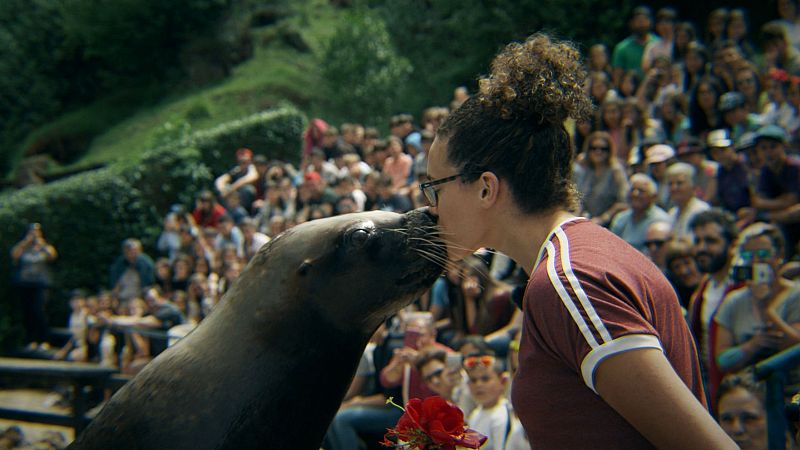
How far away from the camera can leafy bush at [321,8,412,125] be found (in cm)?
2050

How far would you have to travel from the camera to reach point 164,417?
2.33 metres

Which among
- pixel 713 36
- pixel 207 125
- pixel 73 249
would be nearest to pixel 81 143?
pixel 207 125

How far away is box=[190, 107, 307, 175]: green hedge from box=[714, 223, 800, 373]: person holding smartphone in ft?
45.8

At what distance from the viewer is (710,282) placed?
4945 mm

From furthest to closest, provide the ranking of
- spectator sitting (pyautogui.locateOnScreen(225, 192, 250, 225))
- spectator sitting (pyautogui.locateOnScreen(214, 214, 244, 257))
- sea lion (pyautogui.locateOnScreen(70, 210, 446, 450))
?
spectator sitting (pyautogui.locateOnScreen(225, 192, 250, 225))
spectator sitting (pyautogui.locateOnScreen(214, 214, 244, 257))
sea lion (pyautogui.locateOnScreen(70, 210, 446, 450))

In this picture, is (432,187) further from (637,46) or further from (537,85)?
(637,46)

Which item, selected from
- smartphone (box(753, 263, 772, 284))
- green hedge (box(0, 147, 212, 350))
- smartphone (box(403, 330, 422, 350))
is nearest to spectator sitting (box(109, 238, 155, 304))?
green hedge (box(0, 147, 212, 350))

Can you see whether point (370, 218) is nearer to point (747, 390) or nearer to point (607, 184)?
point (747, 390)

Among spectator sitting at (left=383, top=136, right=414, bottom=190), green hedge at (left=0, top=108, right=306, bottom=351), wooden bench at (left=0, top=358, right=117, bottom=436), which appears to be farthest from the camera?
green hedge at (left=0, top=108, right=306, bottom=351)

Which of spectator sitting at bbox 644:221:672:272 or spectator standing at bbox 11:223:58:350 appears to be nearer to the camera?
spectator sitting at bbox 644:221:672:272

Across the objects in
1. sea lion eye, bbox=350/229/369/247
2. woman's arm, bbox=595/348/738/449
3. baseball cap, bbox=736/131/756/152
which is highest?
Result: sea lion eye, bbox=350/229/369/247

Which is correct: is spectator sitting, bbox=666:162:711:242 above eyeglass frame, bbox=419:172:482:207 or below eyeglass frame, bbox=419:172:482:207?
below

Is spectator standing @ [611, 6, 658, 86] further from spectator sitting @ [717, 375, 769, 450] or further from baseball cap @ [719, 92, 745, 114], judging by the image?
spectator sitting @ [717, 375, 769, 450]

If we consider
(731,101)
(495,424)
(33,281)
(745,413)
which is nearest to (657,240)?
(495,424)
